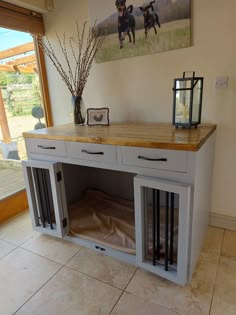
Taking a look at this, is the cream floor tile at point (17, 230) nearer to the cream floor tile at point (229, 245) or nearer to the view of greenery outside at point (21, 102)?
the view of greenery outside at point (21, 102)

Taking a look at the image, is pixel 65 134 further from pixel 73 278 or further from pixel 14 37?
pixel 14 37

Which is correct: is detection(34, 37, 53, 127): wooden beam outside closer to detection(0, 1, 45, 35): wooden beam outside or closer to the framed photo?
detection(0, 1, 45, 35): wooden beam outside

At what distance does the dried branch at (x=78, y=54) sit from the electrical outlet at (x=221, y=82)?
3.38ft

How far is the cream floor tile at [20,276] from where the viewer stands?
127 cm

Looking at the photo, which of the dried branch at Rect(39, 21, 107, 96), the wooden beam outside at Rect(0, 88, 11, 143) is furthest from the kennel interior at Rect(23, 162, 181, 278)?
the dried branch at Rect(39, 21, 107, 96)

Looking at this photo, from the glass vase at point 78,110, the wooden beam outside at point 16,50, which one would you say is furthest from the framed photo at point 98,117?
the wooden beam outside at point 16,50

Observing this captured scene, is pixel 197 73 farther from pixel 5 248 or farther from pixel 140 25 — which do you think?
pixel 5 248

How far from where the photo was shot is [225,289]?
4.17 ft

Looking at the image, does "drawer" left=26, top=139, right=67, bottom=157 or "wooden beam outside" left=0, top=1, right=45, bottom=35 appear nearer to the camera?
"drawer" left=26, top=139, right=67, bottom=157

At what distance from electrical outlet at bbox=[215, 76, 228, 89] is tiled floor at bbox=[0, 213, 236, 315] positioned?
1.17 m

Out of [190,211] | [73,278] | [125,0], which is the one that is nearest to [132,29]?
[125,0]

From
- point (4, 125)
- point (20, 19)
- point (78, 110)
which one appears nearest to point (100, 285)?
point (78, 110)

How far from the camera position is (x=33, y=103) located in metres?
2.38

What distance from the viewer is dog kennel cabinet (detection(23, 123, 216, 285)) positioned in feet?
3.83
